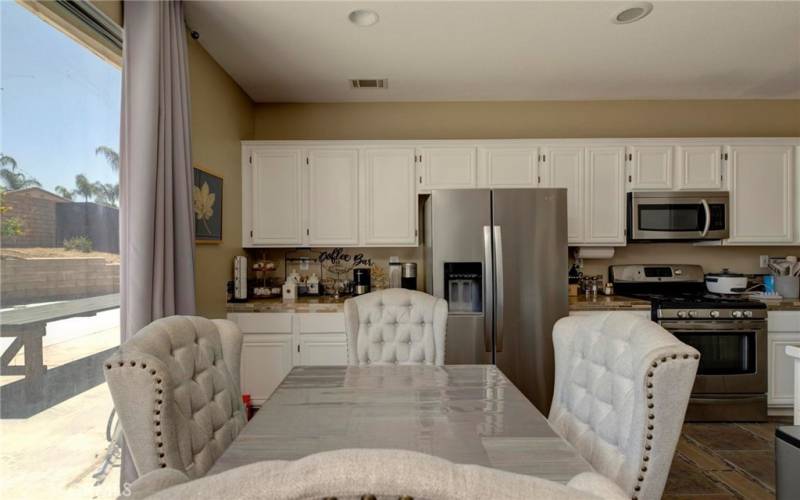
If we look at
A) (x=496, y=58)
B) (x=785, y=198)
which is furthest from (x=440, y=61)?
(x=785, y=198)

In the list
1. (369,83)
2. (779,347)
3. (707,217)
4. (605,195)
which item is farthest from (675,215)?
(369,83)

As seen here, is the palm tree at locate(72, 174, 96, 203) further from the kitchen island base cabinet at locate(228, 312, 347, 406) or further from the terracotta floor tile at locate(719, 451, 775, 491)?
the terracotta floor tile at locate(719, 451, 775, 491)

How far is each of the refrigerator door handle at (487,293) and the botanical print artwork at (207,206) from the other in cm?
182

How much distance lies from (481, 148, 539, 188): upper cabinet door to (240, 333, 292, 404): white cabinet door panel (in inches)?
79.0

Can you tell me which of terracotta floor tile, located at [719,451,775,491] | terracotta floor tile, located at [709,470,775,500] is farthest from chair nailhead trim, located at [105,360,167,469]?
terracotta floor tile, located at [719,451,775,491]

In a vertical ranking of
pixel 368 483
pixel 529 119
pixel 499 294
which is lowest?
pixel 499 294

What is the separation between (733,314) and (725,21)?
76.3 inches

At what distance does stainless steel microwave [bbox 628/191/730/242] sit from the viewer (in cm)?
345

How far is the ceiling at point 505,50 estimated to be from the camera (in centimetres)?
237

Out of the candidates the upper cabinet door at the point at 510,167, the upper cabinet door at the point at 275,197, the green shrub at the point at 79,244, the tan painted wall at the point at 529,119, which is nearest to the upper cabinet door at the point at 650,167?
the tan painted wall at the point at 529,119

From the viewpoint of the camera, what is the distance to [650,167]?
350cm

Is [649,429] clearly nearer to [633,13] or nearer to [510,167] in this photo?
[633,13]

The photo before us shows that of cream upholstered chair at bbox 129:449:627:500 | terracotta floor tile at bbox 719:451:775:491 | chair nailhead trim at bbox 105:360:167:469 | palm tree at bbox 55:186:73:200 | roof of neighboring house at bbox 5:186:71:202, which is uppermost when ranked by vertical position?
palm tree at bbox 55:186:73:200

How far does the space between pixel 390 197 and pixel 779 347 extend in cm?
309
